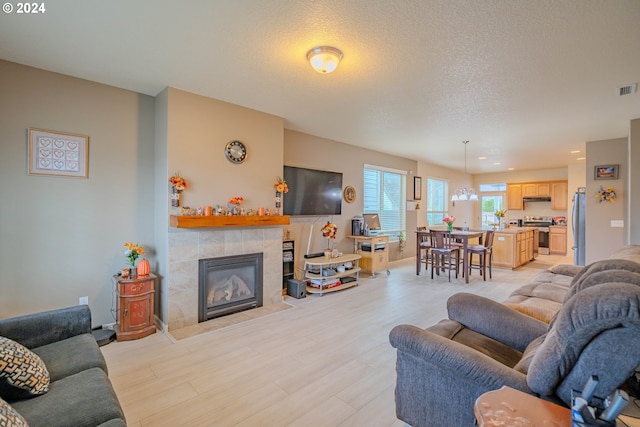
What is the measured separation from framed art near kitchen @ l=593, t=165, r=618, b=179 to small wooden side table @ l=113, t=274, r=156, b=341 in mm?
7489

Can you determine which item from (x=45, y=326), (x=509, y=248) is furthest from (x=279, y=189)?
(x=509, y=248)

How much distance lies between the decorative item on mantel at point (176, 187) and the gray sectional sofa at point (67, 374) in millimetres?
1407

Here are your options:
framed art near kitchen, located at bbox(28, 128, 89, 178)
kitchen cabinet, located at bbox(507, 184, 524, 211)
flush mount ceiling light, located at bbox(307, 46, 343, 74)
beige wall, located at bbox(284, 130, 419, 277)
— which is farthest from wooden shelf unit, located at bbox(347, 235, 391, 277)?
kitchen cabinet, located at bbox(507, 184, 524, 211)

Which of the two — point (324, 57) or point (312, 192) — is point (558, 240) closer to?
point (312, 192)

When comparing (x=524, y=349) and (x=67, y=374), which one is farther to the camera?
(x=524, y=349)

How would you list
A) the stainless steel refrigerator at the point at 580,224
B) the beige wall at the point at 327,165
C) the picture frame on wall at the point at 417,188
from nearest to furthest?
the beige wall at the point at 327,165, the stainless steel refrigerator at the point at 580,224, the picture frame on wall at the point at 417,188

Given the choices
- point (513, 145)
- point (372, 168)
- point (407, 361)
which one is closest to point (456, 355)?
point (407, 361)

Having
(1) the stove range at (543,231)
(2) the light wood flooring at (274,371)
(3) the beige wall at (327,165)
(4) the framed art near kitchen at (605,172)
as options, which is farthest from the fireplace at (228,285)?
(1) the stove range at (543,231)

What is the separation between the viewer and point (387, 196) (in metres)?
7.12

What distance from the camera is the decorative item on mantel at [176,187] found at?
3.20 meters

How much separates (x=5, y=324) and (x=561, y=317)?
3036mm

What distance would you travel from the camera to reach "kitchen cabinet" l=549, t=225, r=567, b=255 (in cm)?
865

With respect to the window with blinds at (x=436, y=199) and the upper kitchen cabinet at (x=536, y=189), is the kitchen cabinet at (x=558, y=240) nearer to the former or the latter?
the upper kitchen cabinet at (x=536, y=189)

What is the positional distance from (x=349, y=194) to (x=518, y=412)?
16.9 feet
